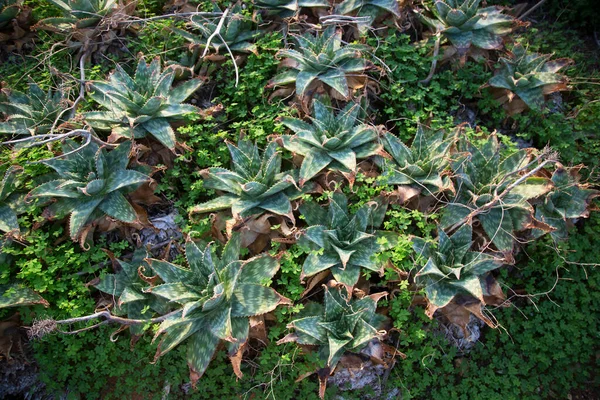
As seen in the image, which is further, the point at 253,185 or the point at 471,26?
the point at 471,26

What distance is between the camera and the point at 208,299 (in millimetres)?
3219

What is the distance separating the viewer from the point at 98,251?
3848 millimetres

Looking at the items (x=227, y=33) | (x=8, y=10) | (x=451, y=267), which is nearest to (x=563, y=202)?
(x=451, y=267)

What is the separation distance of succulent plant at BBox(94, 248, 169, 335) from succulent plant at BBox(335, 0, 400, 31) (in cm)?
314

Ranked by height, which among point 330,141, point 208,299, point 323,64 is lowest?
point 208,299

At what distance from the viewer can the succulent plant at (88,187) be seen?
12.2 ft

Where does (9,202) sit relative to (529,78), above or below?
below

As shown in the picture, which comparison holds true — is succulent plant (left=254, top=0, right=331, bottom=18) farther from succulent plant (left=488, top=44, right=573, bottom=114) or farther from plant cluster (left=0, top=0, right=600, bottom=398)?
succulent plant (left=488, top=44, right=573, bottom=114)

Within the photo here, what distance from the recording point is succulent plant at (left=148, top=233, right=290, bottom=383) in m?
3.30

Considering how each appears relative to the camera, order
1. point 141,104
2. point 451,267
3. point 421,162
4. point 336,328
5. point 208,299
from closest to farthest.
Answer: point 208,299, point 336,328, point 451,267, point 421,162, point 141,104

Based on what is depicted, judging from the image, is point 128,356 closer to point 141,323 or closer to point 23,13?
point 141,323

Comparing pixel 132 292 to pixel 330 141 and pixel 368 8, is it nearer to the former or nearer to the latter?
pixel 330 141

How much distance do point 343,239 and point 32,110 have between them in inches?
126

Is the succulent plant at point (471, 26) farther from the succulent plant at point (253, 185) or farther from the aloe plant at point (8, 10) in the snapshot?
the aloe plant at point (8, 10)
